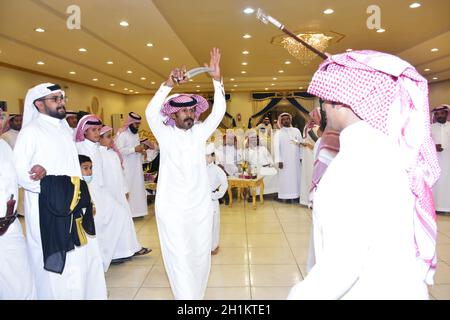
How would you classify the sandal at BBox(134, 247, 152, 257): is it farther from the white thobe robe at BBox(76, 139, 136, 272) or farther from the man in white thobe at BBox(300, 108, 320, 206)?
the man in white thobe at BBox(300, 108, 320, 206)

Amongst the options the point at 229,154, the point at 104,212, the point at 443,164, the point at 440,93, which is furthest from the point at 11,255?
the point at 440,93

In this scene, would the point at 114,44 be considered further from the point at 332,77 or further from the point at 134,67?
the point at 332,77

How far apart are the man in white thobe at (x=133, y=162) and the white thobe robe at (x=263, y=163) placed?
2327mm

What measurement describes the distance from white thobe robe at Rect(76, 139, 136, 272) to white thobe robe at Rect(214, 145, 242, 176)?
11.4ft

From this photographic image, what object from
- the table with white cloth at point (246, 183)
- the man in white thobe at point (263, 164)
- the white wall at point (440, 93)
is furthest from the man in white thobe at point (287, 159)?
the white wall at point (440, 93)

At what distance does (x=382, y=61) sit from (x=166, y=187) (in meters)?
1.87

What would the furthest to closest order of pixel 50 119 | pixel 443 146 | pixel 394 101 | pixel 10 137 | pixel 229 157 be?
pixel 229 157, pixel 10 137, pixel 443 146, pixel 50 119, pixel 394 101

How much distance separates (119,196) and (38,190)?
5.50 ft

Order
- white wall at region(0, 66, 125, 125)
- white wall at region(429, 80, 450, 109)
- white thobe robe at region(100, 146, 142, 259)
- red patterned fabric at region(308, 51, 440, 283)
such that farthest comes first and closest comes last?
white wall at region(429, 80, 450, 109) → white wall at region(0, 66, 125, 125) → white thobe robe at region(100, 146, 142, 259) → red patterned fabric at region(308, 51, 440, 283)

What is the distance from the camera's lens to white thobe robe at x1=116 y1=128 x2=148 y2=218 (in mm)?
5680

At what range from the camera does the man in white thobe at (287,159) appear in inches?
274

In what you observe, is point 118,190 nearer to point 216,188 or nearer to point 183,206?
point 216,188

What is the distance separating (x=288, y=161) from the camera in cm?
707

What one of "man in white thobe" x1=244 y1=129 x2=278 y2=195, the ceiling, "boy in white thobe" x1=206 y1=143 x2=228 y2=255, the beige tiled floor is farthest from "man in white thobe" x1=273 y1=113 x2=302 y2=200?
"boy in white thobe" x1=206 y1=143 x2=228 y2=255
